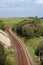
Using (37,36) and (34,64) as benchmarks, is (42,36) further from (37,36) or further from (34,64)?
(34,64)

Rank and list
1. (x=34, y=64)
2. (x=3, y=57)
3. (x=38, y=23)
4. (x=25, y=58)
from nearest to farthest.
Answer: (x=3, y=57), (x=34, y=64), (x=25, y=58), (x=38, y=23)

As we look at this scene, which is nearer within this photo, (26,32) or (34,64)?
(34,64)

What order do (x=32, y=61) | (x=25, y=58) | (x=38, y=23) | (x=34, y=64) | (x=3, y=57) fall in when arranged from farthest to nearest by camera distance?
(x=38, y=23), (x=25, y=58), (x=32, y=61), (x=34, y=64), (x=3, y=57)

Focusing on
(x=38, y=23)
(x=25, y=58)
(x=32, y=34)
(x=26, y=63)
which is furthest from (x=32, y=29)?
(x=26, y=63)

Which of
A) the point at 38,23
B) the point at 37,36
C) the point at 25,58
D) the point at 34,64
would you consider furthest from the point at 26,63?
the point at 38,23

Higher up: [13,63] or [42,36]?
[42,36]

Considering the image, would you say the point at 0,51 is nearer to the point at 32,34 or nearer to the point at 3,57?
the point at 3,57

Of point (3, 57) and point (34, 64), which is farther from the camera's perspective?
point (34, 64)

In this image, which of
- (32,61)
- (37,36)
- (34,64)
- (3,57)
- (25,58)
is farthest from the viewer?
(37,36)

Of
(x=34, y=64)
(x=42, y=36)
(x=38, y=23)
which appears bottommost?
(x=34, y=64)
